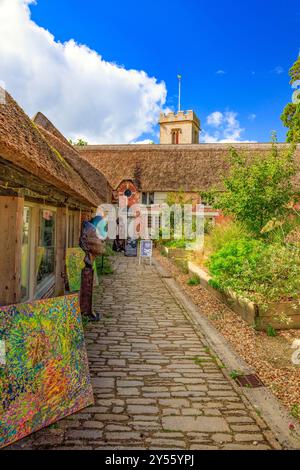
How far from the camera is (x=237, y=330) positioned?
20.4 ft

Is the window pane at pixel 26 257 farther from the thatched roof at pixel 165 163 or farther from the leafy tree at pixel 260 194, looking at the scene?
the thatched roof at pixel 165 163

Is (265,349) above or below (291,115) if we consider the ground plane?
below

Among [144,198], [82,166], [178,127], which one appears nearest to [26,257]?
[82,166]

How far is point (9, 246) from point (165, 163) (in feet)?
87.4

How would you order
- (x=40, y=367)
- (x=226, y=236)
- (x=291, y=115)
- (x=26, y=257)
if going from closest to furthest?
(x=40, y=367), (x=26, y=257), (x=226, y=236), (x=291, y=115)

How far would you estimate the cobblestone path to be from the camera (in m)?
3.04

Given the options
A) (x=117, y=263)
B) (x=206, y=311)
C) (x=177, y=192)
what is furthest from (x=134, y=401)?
(x=177, y=192)

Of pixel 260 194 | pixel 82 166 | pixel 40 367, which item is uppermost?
pixel 82 166

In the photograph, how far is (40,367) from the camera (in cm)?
317

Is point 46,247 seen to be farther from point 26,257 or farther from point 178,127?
point 178,127

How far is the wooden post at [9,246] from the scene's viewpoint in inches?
169

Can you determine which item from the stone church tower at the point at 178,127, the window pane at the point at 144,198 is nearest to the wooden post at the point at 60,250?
the window pane at the point at 144,198

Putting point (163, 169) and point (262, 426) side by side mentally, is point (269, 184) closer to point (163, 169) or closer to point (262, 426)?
point (262, 426)
